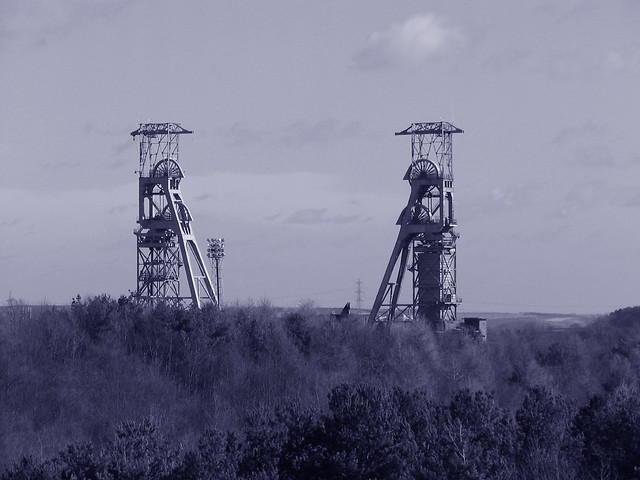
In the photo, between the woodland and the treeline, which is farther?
the woodland

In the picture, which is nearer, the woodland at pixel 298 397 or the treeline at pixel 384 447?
the treeline at pixel 384 447

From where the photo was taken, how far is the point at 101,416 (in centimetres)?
6181

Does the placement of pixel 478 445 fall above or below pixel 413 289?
below

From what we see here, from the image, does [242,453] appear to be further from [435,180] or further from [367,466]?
[435,180]

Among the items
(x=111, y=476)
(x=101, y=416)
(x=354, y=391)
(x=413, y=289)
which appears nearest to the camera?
(x=111, y=476)

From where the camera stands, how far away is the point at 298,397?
60531 mm

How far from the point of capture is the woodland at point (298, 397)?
36875 millimetres

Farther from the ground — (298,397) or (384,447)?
(298,397)

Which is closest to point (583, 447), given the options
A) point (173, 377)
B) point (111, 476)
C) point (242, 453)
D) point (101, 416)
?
point (242, 453)

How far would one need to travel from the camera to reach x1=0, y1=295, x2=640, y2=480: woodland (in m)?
36.9

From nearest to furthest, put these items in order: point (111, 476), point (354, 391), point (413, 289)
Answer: point (111, 476)
point (354, 391)
point (413, 289)

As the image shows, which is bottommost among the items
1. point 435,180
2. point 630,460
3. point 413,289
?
point 630,460

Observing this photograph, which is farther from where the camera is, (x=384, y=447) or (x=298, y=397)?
(x=298, y=397)

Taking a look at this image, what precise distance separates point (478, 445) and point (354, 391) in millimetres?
5965
